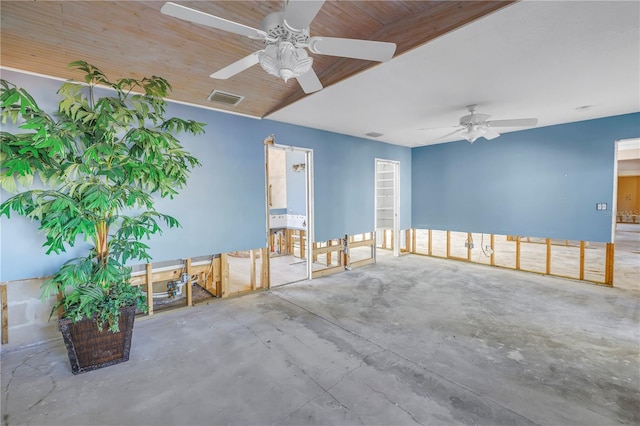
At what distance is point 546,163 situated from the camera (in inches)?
203

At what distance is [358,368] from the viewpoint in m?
2.42

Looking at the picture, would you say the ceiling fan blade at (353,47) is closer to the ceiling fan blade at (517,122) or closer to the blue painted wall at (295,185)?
the ceiling fan blade at (517,122)

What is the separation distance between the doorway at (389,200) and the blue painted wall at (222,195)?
1690 millimetres

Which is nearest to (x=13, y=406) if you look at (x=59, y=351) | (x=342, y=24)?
(x=59, y=351)

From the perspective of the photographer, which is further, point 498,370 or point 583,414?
point 498,370

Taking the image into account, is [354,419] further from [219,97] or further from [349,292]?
[219,97]

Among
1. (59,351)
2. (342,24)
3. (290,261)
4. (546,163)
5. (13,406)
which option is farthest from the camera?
(290,261)

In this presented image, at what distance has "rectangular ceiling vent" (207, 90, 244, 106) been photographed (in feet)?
11.8

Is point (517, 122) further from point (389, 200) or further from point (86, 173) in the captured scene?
point (86, 173)

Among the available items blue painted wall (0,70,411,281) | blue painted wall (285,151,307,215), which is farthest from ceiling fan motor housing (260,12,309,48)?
blue painted wall (285,151,307,215)

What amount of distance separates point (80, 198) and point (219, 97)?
207 centimetres

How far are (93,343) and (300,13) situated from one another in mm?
3108

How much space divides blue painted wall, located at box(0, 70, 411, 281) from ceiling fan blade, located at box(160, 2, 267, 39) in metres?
2.34

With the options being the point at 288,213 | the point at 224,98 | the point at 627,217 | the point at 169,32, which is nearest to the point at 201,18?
the point at 169,32
